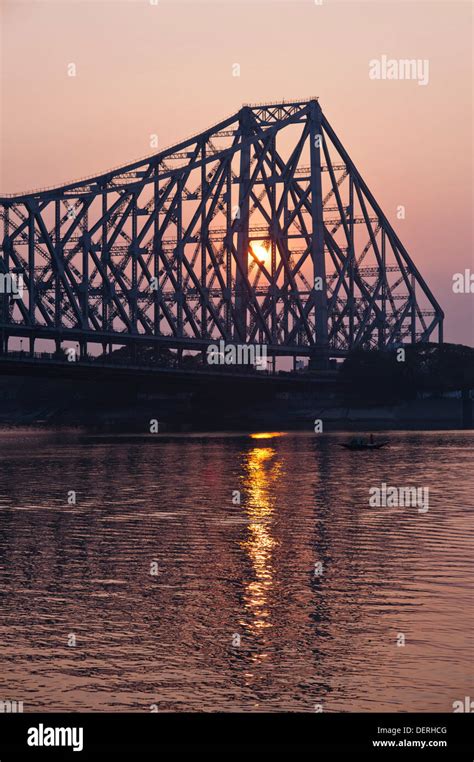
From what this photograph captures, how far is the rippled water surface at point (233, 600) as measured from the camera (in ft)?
86.9

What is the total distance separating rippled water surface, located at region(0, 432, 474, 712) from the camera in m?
26.5

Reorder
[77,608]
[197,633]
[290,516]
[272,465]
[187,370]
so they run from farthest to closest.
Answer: [187,370] → [272,465] → [290,516] → [77,608] → [197,633]

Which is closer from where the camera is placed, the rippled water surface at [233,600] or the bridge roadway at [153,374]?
the rippled water surface at [233,600]

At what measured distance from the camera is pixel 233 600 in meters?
35.5

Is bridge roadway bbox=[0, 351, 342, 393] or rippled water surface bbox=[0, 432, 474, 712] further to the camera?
bridge roadway bbox=[0, 351, 342, 393]

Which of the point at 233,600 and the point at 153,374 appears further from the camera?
the point at 153,374

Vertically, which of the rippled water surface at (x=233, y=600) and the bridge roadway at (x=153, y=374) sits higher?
the bridge roadway at (x=153, y=374)

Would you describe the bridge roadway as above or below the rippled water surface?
above

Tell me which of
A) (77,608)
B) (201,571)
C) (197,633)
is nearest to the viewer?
(197,633)

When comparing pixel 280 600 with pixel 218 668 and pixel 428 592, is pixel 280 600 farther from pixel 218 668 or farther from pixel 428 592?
pixel 218 668
